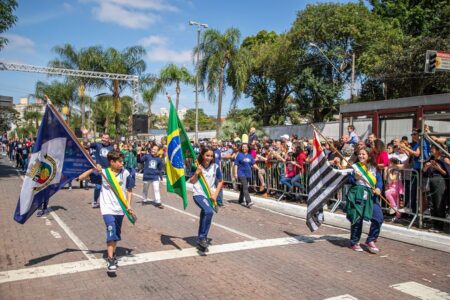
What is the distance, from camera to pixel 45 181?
20.4 feet

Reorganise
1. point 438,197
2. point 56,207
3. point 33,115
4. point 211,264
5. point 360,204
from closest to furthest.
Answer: point 211,264
point 360,204
point 438,197
point 56,207
point 33,115

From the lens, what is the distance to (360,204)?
7191 mm

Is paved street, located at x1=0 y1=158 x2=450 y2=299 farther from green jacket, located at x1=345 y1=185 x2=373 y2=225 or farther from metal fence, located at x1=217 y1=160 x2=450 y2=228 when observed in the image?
metal fence, located at x1=217 y1=160 x2=450 y2=228

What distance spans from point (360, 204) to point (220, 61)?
23872mm

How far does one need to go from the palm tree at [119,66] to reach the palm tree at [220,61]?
729 cm

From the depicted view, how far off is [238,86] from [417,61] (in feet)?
40.3

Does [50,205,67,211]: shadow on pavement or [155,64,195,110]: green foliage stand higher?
[155,64,195,110]: green foliage

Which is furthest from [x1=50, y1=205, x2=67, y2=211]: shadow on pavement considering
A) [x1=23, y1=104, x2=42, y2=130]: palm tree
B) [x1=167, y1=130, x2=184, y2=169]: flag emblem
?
[x1=23, y1=104, x2=42, y2=130]: palm tree

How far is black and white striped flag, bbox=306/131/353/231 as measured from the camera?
7809 millimetres

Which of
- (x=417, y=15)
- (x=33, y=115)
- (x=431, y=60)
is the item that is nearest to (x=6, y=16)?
(x=431, y=60)

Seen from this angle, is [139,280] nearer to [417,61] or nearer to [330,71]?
[417,61]

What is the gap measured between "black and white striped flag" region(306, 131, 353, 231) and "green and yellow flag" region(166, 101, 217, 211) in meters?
2.01

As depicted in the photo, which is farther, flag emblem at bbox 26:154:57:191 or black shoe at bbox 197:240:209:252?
black shoe at bbox 197:240:209:252

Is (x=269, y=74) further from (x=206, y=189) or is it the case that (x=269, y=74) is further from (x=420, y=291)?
(x=420, y=291)
